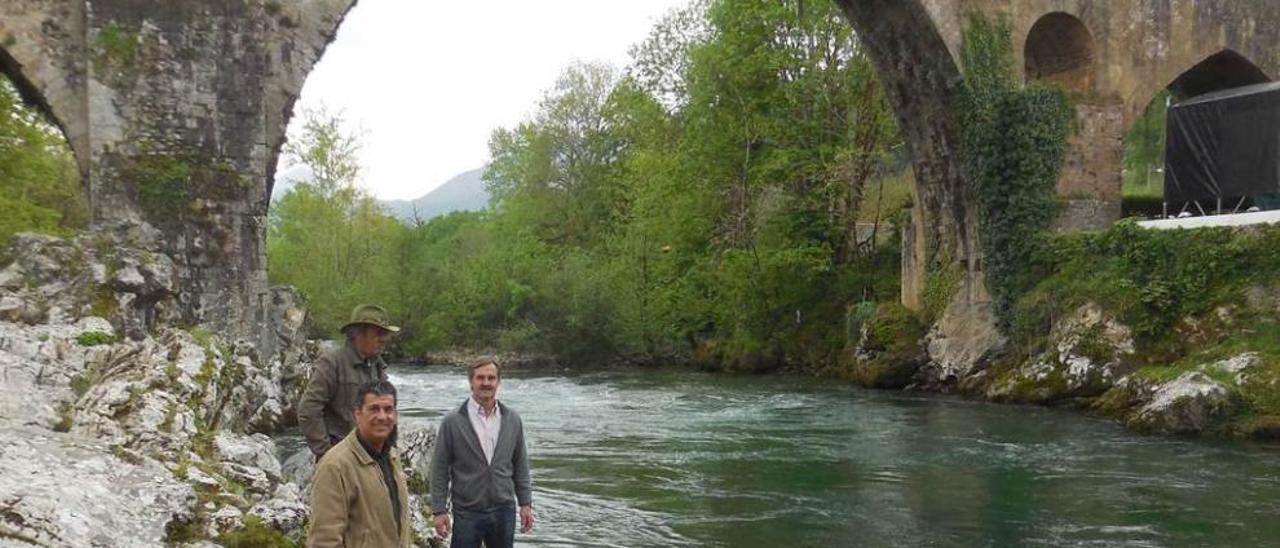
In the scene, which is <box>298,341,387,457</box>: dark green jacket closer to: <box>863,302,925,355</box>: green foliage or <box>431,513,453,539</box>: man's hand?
<box>431,513,453,539</box>: man's hand

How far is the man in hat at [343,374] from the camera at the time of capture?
539 cm

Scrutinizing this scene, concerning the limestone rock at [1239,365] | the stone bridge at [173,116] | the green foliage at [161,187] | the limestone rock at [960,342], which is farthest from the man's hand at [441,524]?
the limestone rock at [960,342]

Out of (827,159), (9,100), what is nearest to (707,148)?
(827,159)

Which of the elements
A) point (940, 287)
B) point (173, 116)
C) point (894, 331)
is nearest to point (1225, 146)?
point (940, 287)

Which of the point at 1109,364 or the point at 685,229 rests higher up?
the point at 685,229

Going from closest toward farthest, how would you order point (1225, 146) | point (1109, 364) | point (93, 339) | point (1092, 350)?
point (93, 339)
point (1109, 364)
point (1092, 350)
point (1225, 146)

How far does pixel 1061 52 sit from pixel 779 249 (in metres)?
8.25

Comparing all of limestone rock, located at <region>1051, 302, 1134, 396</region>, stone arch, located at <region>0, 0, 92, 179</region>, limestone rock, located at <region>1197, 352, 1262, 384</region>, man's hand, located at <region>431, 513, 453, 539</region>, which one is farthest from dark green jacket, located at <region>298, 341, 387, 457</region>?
limestone rock, located at <region>1051, 302, 1134, 396</region>

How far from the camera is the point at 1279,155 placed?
2005 cm

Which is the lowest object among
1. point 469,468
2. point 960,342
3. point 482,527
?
point 482,527

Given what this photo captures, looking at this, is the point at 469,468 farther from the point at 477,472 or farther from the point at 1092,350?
the point at 1092,350

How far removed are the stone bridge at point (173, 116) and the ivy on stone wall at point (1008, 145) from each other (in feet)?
44.2

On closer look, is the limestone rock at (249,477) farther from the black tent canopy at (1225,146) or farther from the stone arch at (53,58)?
the black tent canopy at (1225,146)

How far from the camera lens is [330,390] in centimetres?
543
